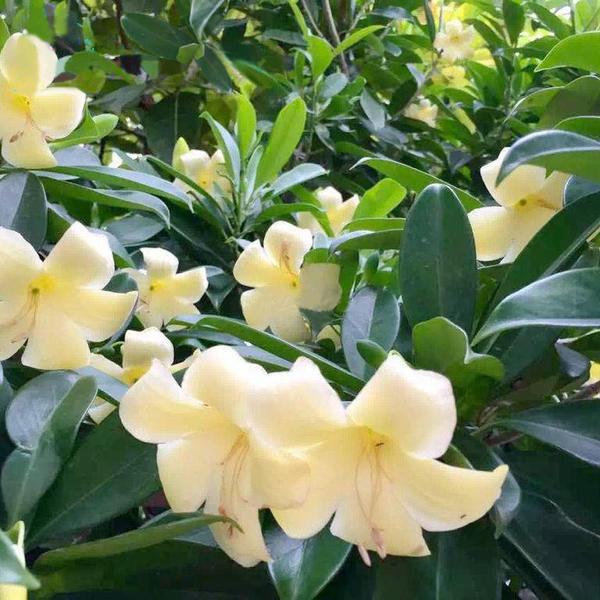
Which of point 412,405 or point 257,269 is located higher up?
point 412,405

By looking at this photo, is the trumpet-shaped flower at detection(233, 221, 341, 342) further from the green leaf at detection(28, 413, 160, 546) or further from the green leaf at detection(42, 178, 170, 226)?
the green leaf at detection(28, 413, 160, 546)

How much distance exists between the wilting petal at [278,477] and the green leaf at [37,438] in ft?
0.40

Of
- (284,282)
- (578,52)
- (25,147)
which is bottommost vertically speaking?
(284,282)

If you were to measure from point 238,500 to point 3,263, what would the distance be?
25 cm

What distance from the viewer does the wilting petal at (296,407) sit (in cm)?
35

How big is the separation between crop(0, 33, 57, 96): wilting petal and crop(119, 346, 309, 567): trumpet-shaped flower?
13.1 inches

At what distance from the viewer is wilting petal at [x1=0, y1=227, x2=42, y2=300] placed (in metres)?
0.51

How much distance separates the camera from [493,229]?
56cm

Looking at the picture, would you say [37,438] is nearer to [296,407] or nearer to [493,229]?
[296,407]

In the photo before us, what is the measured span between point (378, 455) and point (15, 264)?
11.5 inches

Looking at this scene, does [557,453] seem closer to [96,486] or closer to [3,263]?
[96,486]

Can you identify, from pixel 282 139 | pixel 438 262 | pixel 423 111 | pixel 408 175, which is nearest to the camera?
pixel 438 262

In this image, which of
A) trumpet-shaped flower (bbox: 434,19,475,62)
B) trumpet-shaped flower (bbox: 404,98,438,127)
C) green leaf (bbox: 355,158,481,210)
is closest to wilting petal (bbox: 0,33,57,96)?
green leaf (bbox: 355,158,481,210)

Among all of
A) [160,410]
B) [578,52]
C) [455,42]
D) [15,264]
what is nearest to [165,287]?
[15,264]
